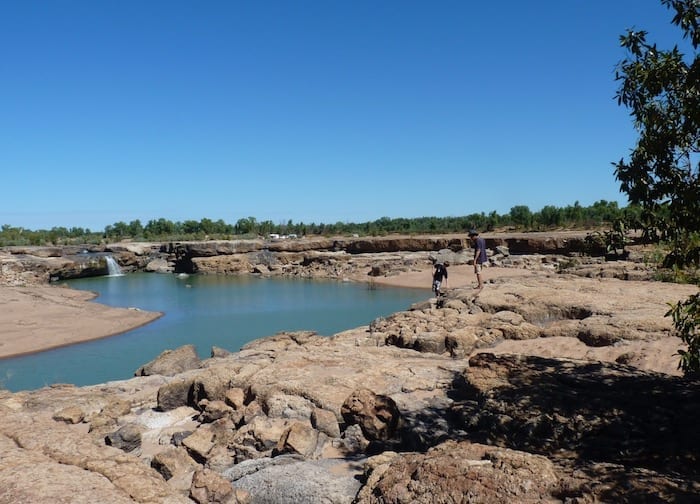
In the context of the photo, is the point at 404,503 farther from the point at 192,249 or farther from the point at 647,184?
the point at 192,249

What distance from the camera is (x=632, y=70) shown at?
4496 millimetres

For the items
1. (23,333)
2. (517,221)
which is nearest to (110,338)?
(23,333)

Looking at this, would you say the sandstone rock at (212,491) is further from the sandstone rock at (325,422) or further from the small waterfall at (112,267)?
the small waterfall at (112,267)

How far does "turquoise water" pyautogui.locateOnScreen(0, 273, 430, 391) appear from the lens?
1441 cm

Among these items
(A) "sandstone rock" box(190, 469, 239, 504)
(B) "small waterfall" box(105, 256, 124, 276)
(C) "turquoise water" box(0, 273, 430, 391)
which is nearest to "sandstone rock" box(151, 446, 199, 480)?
(A) "sandstone rock" box(190, 469, 239, 504)

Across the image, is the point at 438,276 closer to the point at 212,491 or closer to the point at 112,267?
the point at 212,491

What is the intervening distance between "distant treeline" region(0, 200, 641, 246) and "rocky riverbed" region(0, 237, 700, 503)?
29445mm

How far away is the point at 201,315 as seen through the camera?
23406 mm

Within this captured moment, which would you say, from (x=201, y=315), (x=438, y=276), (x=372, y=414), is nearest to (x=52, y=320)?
(x=201, y=315)

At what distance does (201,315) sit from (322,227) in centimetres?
5096

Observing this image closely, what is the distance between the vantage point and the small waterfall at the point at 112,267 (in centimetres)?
4406

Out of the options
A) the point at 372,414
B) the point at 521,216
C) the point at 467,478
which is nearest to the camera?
the point at 467,478

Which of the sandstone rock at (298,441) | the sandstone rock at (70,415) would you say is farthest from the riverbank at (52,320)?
the sandstone rock at (298,441)

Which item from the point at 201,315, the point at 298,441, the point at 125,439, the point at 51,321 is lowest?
the point at 201,315
